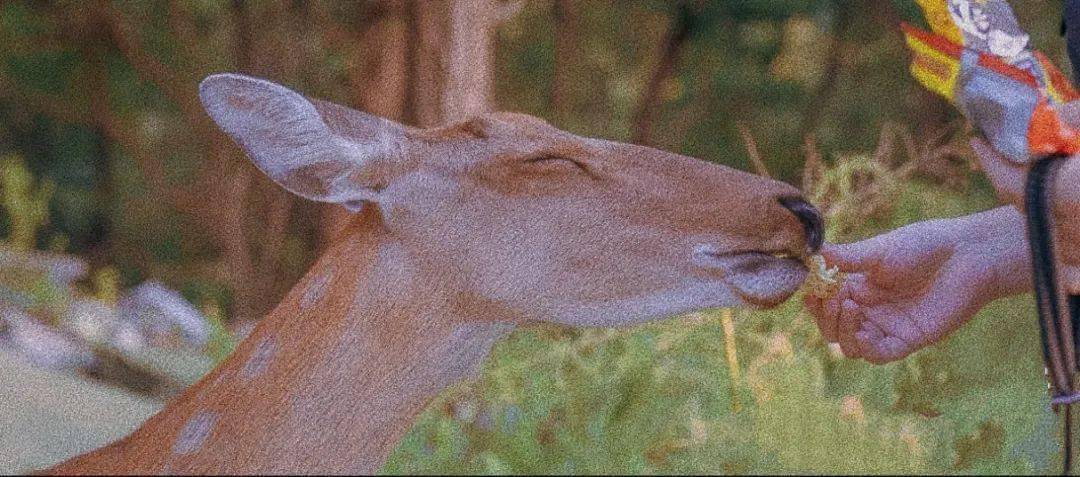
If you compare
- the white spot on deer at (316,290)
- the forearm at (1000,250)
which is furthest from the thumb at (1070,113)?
the white spot on deer at (316,290)

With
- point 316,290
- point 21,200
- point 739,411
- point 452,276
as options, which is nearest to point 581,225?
point 452,276

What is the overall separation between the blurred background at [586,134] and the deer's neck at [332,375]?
0.76m

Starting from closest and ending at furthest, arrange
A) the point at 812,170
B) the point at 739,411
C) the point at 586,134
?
the point at 586,134
the point at 812,170
the point at 739,411

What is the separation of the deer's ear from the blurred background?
80 cm

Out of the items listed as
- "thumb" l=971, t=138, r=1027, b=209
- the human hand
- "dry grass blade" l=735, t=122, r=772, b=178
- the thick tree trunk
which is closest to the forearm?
the human hand

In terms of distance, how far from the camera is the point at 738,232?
4.48 ft

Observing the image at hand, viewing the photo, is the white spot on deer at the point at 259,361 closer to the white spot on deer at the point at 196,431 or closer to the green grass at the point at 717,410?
the white spot on deer at the point at 196,431

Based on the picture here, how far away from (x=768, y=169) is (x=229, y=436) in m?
1.15

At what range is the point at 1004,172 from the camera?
4.25ft

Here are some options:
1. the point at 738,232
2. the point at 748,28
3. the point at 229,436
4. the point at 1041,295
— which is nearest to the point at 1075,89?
the point at 1041,295

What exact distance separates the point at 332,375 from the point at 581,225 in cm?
26

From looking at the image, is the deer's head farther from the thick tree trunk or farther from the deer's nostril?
the thick tree trunk

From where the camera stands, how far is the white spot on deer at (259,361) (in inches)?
52.5

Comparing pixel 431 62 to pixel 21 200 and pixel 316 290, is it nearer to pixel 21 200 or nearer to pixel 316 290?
pixel 316 290
